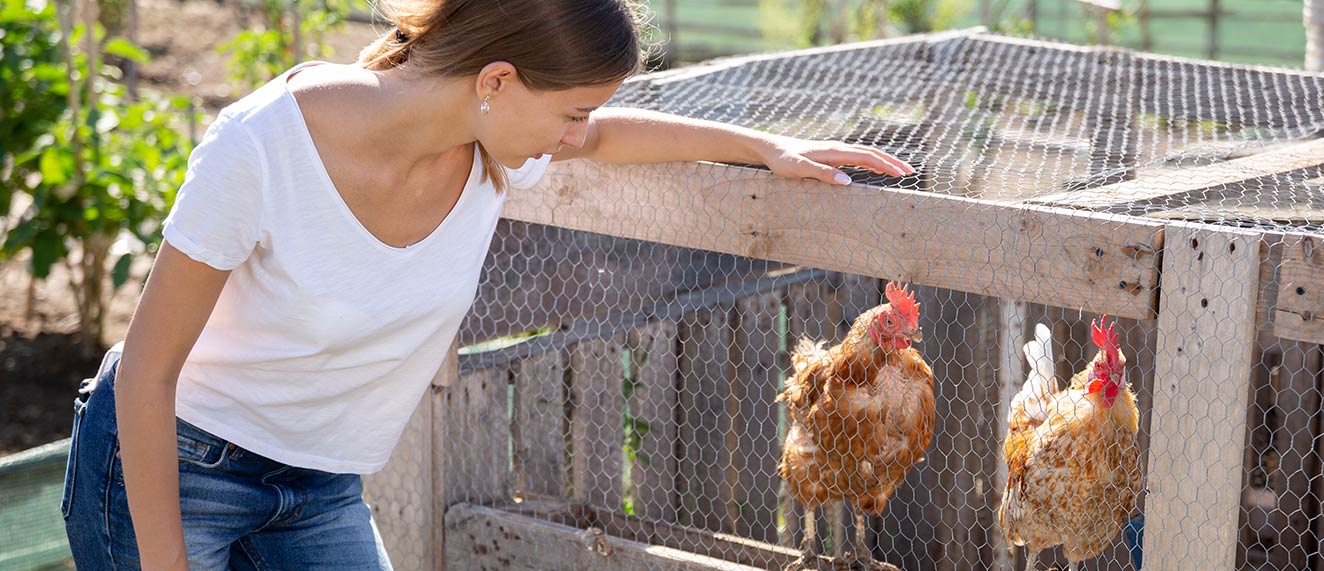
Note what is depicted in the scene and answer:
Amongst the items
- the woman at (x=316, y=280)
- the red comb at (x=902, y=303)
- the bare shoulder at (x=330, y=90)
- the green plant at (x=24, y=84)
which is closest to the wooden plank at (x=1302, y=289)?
the red comb at (x=902, y=303)

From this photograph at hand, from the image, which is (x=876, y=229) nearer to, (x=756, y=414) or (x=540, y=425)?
(x=540, y=425)

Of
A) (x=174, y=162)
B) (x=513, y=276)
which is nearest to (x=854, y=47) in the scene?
(x=513, y=276)

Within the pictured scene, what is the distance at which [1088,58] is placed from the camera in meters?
3.06

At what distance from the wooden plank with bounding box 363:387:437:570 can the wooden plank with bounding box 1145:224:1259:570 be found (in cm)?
128

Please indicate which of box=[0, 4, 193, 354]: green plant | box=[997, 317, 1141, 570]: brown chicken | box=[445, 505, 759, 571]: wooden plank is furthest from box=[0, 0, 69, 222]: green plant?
box=[997, 317, 1141, 570]: brown chicken

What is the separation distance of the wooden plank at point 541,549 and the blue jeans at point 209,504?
0.62 m

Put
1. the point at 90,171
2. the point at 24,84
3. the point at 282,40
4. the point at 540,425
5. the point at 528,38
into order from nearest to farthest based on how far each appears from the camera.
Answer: the point at 528,38 < the point at 540,425 < the point at 90,171 < the point at 24,84 < the point at 282,40

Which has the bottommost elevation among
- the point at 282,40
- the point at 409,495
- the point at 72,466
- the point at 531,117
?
the point at 409,495

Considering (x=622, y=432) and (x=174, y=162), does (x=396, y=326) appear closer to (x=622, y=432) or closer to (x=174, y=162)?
(x=622, y=432)

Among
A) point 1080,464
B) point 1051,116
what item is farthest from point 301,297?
point 1051,116

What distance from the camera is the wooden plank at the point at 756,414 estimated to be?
3.15m

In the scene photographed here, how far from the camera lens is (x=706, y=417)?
3.18 meters

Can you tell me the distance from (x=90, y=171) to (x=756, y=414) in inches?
96.1

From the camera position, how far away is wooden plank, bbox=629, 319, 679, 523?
3.00 meters
